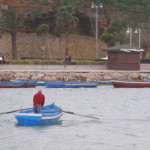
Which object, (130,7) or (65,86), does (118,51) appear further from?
(130,7)

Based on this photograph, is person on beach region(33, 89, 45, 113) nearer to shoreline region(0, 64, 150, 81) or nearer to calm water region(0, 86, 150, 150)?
calm water region(0, 86, 150, 150)

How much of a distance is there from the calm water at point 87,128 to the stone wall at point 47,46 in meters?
51.5

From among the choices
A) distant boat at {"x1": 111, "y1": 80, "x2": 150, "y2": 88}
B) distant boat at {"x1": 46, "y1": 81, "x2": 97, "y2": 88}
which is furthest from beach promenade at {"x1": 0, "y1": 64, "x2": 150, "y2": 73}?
distant boat at {"x1": 111, "y1": 80, "x2": 150, "y2": 88}

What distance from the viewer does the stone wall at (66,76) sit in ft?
233

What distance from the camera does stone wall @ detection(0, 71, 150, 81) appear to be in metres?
70.9

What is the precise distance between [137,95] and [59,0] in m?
53.7

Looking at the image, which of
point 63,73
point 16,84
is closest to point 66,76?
point 63,73

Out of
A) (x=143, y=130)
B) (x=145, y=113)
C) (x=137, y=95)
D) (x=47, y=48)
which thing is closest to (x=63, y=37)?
(x=47, y=48)

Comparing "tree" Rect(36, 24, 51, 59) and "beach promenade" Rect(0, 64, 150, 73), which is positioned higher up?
"tree" Rect(36, 24, 51, 59)

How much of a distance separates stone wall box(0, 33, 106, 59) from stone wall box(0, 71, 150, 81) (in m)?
30.8

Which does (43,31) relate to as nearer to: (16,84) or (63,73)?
(63,73)

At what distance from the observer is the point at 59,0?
106 m

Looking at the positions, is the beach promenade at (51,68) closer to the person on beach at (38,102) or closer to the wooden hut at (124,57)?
the wooden hut at (124,57)

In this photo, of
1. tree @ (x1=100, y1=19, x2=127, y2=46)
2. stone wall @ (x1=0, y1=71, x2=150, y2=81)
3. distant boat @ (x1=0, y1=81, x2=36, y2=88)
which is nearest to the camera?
distant boat @ (x1=0, y1=81, x2=36, y2=88)
